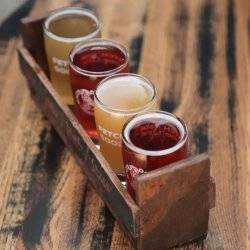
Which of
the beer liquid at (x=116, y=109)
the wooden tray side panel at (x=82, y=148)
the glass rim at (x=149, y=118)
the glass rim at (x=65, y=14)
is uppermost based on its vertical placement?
the glass rim at (x=149, y=118)

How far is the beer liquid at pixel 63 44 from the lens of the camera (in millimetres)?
1468

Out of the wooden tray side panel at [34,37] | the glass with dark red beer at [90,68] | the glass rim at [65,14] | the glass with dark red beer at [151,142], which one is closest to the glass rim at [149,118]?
the glass with dark red beer at [151,142]

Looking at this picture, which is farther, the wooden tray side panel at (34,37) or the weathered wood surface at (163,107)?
the wooden tray side panel at (34,37)

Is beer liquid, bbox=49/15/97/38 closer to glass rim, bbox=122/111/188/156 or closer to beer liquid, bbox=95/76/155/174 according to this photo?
beer liquid, bbox=95/76/155/174

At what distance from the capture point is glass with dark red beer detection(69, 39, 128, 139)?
4.40 ft

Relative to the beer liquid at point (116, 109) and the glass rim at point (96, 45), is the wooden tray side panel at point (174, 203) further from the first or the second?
the glass rim at point (96, 45)

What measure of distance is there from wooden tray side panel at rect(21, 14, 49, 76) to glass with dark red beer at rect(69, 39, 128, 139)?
20 centimetres

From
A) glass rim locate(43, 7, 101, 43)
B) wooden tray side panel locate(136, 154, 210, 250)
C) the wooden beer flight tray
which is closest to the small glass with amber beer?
glass rim locate(43, 7, 101, 43)

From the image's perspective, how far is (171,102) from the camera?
1.54m

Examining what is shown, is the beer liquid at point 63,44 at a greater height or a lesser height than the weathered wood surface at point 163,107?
greater

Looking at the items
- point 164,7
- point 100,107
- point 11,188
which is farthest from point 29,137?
point 164,7

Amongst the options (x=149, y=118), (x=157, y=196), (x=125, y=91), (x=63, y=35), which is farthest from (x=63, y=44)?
(x=157, y=196)

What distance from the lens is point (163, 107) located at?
1.53m

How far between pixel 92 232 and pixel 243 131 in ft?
1.31
